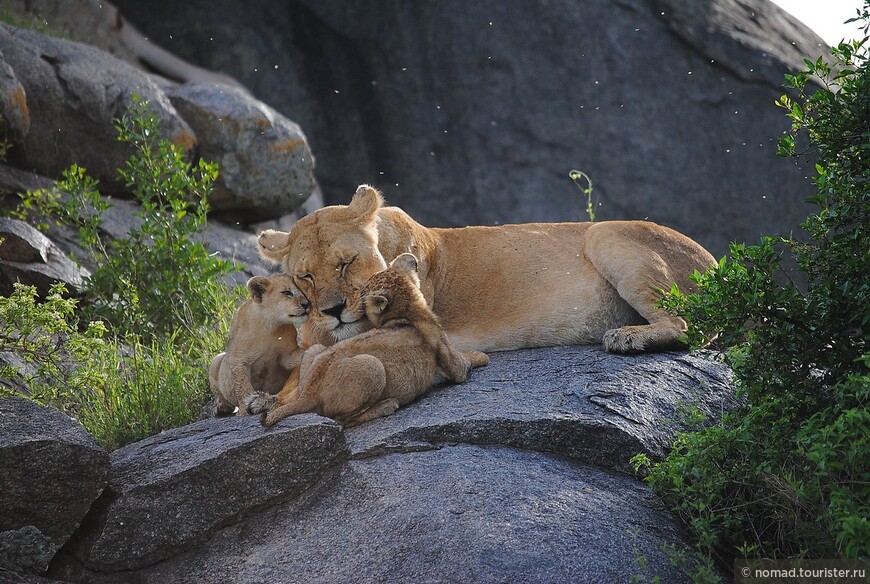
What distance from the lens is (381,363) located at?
593 centimetres

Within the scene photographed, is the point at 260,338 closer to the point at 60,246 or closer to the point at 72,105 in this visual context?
the point at 60,246

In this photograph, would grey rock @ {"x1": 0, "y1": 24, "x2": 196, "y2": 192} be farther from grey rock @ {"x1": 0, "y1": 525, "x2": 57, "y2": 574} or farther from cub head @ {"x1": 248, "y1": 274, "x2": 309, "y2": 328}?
grey rock @ {"x1": 0, "y1": 525, "x2": 57, "y2": 574}

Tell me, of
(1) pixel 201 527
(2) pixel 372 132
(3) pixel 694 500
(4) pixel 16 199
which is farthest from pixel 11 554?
(2) pixel 372 132

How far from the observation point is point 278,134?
12.6m

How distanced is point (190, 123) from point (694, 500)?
8.69 m

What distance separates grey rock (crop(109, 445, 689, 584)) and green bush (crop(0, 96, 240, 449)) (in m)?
2.25

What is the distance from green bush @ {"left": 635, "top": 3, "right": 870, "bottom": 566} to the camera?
500 cm

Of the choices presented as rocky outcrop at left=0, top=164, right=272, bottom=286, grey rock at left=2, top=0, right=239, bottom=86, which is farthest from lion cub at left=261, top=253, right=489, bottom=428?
grey rock at left=2, top=0, right=239, bottom=86

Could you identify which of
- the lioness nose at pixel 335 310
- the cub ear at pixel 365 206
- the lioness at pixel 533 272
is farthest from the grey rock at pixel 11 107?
the lioness nose at pixel 335 310

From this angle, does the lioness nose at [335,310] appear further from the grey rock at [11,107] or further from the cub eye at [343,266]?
the grey rock at [11,107]

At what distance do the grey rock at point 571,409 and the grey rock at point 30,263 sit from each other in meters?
4.12

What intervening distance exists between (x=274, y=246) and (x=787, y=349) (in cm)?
358

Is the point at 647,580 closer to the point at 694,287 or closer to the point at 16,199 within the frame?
the point at 694,287

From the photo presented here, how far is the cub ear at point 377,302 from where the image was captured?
20.9ft
